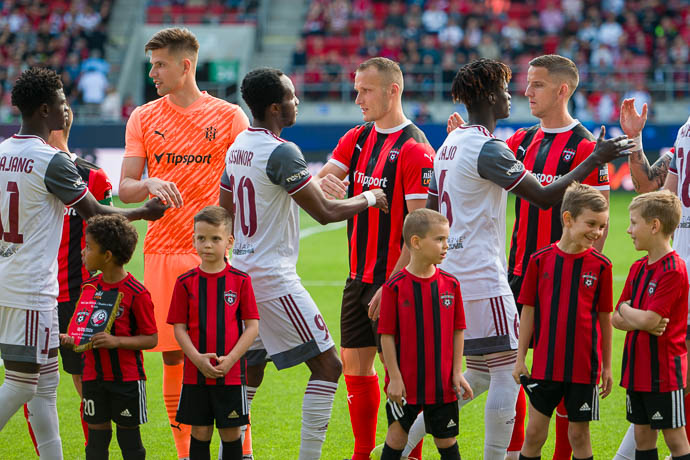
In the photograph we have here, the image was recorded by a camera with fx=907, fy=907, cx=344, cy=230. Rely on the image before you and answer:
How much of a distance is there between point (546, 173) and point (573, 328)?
1.35 metres

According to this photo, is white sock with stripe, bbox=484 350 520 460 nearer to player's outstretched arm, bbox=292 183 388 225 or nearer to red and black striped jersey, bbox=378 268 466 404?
red and black striped jersey, bbox=378 268 466 404

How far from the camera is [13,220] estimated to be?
473 centimetres

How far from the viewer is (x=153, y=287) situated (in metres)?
5.61

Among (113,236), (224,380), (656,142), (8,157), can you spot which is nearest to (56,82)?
(8,157)

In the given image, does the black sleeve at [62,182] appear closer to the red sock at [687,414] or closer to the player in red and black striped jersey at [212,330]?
the player in red and black striped jersey at [212,330]

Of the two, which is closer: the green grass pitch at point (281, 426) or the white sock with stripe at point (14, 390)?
the white sock with stripe at point (14, 390)

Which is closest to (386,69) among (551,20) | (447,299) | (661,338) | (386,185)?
(386,185)

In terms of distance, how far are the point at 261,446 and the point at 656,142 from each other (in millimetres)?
16941

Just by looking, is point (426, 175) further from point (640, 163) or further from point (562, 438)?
point (562, 438)

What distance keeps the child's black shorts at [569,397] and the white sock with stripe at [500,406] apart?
239 mm

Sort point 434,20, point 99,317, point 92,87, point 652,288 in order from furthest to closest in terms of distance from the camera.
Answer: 1. point 434,20
2. point 92,87
3. point 99,317
4. point 652,288

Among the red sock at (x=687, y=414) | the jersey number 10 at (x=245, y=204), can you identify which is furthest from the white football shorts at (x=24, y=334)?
the red sock at (x=687, y=414)

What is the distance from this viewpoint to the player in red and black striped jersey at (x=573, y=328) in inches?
179

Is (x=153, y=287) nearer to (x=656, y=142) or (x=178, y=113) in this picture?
(x=178, y=113)
